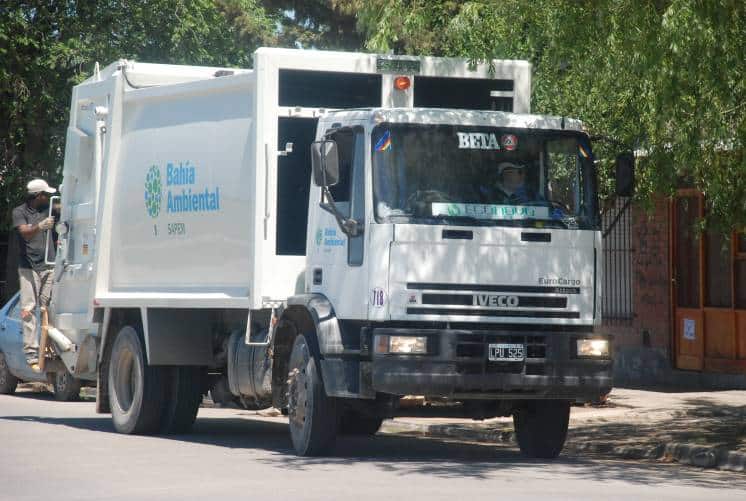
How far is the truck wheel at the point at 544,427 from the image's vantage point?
12.7 m

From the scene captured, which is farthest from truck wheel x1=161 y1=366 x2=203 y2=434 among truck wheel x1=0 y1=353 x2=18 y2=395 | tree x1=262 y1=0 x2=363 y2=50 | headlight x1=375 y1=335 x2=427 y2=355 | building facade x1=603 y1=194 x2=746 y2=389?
tree x1=262 y1=0 x2=363 y2=50

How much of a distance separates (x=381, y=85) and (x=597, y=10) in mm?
1958

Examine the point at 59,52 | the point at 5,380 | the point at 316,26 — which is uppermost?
the point at 316,26

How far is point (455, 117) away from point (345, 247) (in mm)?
1372

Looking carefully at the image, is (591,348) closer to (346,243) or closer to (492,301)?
(492,301)

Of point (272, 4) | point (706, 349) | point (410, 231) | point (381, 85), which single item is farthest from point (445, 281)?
point (272, 4)

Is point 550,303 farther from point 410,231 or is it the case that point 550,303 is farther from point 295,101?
point 295,101

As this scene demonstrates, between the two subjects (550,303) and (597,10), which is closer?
(550,303)

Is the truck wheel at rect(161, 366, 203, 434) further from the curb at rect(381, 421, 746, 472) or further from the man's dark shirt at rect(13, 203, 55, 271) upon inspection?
the man's dark shirt at rect(13, 203, 55, 271)

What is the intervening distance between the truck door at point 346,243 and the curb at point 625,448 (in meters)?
3.42

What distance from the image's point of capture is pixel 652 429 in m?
15.1

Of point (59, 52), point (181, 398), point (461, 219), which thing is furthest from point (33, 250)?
point (59, 52)

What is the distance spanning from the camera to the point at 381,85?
12.9 m

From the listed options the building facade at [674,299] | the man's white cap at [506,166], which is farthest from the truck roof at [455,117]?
the building facade at [674,299]
